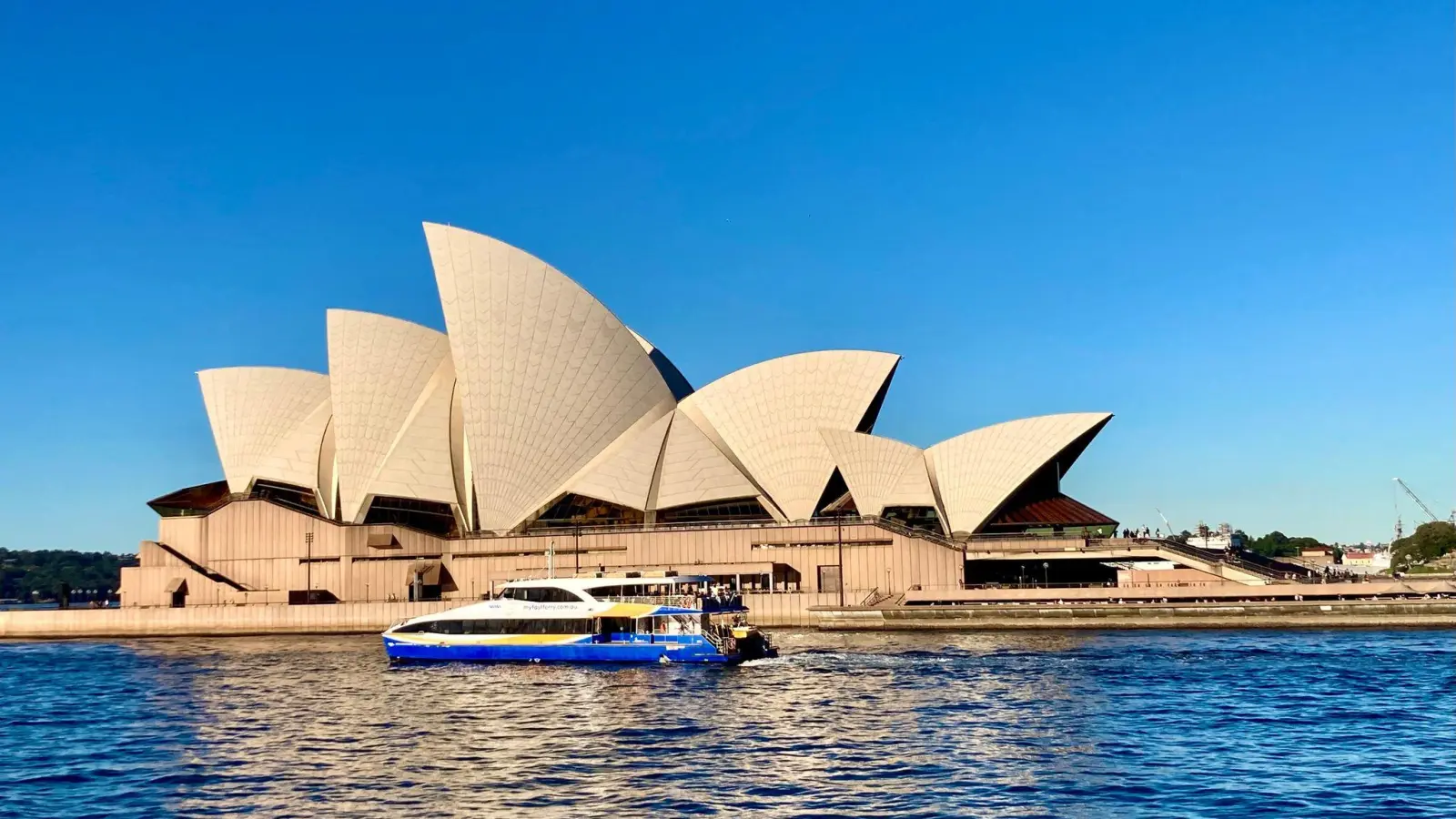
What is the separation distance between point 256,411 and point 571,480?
21424 mm

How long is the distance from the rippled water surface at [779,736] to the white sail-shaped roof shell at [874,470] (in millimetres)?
23654

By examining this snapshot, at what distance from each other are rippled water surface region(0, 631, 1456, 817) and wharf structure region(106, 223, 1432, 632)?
21966mm

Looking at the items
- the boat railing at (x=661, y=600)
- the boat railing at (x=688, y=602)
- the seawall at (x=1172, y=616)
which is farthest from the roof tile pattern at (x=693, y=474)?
the boat railing at (x=661, y=600)

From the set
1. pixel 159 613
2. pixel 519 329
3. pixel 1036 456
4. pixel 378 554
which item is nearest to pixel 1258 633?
pixel 1036 456

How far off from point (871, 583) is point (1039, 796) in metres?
43.4

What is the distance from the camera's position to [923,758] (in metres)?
23.8

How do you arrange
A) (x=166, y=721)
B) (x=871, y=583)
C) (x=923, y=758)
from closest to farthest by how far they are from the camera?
1. (x=923, y=758)
2. (x=166, y=721)
3. (x=871, y=583)

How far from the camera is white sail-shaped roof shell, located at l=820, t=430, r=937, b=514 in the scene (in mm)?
67625

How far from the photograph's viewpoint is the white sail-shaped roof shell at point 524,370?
224 feet

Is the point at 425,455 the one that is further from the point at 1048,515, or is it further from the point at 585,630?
the point at 1048,515

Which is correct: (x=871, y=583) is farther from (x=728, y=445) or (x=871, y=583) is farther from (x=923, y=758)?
(x=923, y=758)

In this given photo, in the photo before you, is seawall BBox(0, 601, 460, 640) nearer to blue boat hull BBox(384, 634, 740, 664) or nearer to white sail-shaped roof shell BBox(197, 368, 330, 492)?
white sail-shaped roof shell BBox(197, 368, 330, 492)

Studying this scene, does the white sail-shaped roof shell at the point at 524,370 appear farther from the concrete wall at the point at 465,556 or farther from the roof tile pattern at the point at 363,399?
the roof tile pattern at the point at 363,399

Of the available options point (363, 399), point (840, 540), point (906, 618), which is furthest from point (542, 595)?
point (363, 399)
